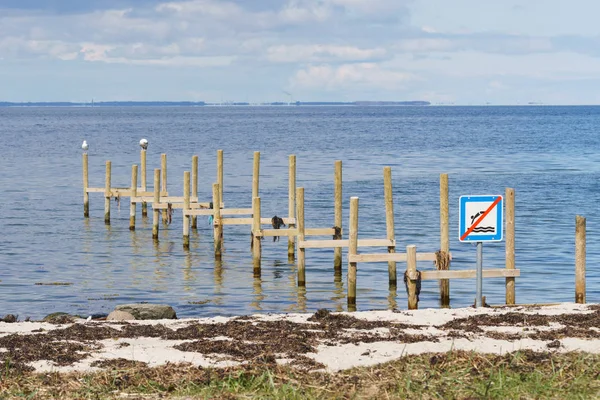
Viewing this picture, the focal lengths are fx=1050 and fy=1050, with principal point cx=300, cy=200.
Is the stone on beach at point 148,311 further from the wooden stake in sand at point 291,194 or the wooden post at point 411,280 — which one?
the wooden stake in sand at point 291,194

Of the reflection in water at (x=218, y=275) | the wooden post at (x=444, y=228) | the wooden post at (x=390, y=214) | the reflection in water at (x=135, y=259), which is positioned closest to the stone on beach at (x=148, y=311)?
the wooden post at (x=444, y=228)

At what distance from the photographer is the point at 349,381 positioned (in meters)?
10.7

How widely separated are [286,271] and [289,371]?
568 inches

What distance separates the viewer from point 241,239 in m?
31.5

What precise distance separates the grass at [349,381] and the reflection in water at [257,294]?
379 inches

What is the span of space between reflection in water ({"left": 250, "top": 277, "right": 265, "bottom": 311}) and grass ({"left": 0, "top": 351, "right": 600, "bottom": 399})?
31.6 ft

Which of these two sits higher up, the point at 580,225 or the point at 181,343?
the point at 580,225

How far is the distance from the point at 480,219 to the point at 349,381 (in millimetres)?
5403

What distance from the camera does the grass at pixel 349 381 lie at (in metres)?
10.2

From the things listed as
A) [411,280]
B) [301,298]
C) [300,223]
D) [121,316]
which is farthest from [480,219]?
[301,298]

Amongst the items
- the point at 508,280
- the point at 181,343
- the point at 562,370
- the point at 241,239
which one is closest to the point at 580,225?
the point at 508,280

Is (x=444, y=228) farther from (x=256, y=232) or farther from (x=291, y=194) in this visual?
(x=291, y=194)

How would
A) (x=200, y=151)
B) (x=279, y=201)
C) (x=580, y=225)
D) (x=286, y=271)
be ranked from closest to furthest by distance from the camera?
(x=580, y=225)
(x=286, y=271)
(x=279, y=201)
(x=200, y=151)

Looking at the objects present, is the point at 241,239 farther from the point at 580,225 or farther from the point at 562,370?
the point at 562,370
